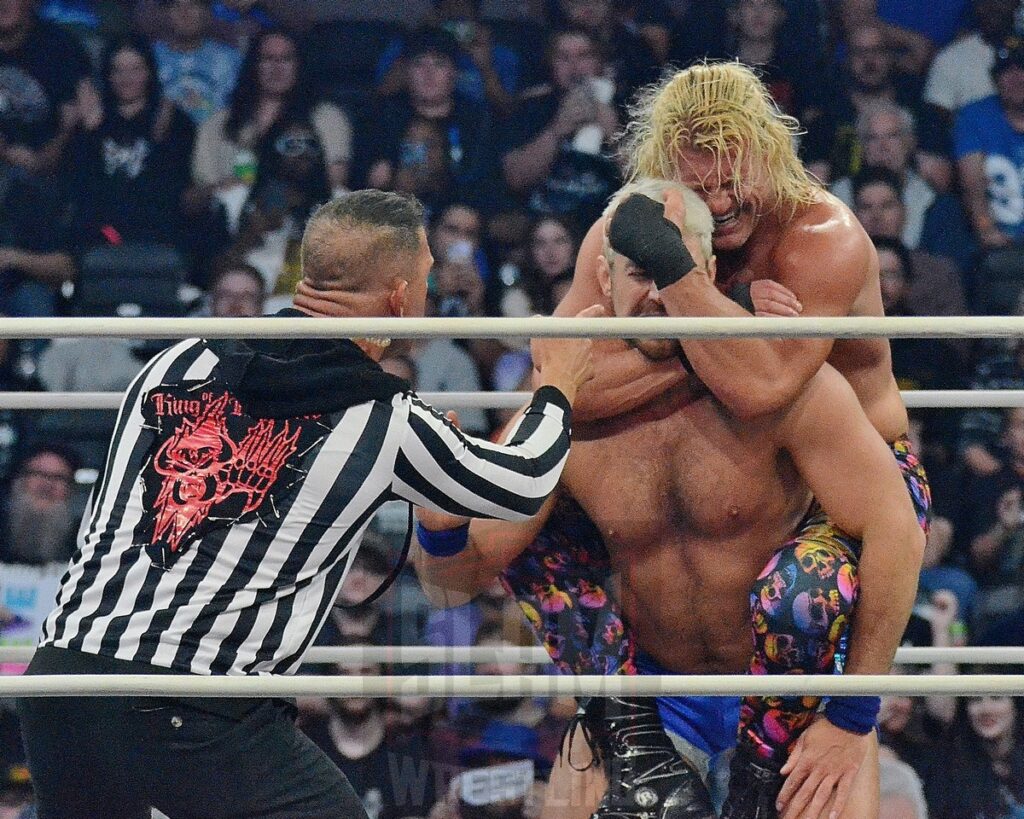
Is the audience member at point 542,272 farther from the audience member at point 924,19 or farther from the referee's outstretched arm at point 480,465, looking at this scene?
the referee's outstretched arm at point 480,465

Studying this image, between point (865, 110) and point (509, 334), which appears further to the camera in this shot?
point (865, 110)

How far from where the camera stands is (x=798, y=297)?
1.68 meters

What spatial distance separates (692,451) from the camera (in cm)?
168

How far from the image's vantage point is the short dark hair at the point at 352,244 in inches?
55.7

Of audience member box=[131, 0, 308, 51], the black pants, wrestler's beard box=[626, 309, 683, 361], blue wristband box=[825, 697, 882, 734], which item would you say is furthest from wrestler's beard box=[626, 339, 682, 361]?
audience member box=[131, 0, 308, 51]

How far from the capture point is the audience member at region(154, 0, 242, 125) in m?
3.20

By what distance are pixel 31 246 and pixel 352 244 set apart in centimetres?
184

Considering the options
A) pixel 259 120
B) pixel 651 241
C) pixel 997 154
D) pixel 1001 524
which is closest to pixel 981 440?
pixel 1001 524

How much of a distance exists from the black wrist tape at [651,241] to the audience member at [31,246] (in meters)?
1.80

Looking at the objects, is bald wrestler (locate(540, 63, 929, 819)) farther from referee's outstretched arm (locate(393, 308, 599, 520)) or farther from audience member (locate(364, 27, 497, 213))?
audience member (locate(364, 27, 497, 213))

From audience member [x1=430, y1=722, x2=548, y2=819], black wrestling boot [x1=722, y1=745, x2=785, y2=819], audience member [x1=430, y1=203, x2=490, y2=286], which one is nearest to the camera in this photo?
black wrestling boot [x1=722, y1=745, x2=785, y2=819]

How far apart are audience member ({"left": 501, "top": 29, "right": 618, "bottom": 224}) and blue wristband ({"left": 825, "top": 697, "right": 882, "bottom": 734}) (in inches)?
66.4

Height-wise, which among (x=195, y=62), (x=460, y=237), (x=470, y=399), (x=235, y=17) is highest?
(x=235, y=17)

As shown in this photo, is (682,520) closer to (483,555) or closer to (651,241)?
(483,555)
